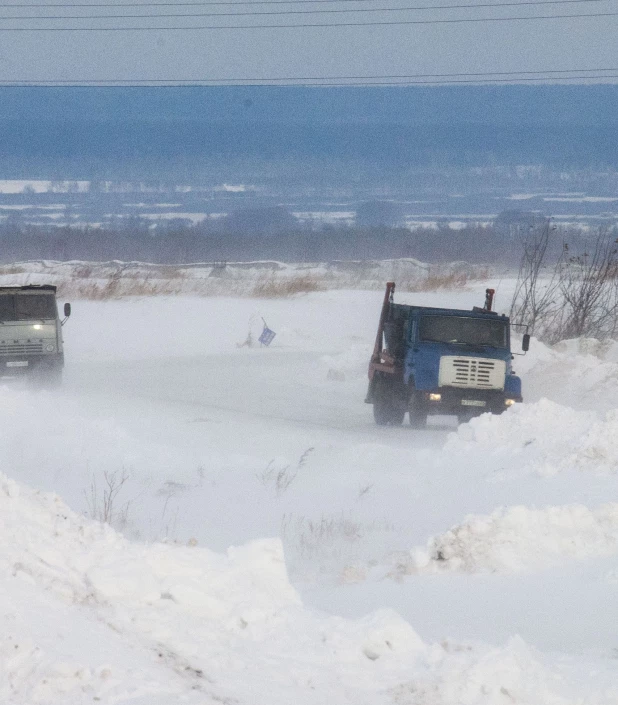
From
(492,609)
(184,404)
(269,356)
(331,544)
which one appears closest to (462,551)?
(492,609)

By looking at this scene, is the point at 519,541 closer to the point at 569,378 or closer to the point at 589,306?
the point at 569,378

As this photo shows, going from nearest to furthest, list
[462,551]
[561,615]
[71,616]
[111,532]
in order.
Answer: [71,616] < [111,532] < [561,615] < [462,551]

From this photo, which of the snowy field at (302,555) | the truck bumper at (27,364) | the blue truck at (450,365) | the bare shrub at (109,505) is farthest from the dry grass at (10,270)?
the bare shrub at (109,505)

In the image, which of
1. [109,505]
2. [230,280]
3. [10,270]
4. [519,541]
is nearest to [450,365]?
[109,505]

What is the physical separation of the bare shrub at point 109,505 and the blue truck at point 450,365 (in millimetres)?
7048

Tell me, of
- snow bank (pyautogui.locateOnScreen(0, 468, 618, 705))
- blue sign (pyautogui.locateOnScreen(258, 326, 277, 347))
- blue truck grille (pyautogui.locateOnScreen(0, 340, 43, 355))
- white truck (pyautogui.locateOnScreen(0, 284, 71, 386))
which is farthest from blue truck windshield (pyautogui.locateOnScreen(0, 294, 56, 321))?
snow bank (pyautogui.locateOnScreen(0, 468, 618, 705))

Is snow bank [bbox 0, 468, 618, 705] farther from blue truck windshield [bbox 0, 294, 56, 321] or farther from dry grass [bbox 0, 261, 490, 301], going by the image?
dry grass [bbox 0, 261, 490, 301]

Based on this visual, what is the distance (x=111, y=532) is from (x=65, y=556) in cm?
55

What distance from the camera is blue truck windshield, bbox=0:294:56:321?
81.4ft

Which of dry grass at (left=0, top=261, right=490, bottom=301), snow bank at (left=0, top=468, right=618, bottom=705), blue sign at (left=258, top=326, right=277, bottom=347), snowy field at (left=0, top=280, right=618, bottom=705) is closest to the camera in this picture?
snow bank at (left=0, top=468, right=618, bottom=705)

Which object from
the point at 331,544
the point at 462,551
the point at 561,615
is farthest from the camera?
the point at 331,544

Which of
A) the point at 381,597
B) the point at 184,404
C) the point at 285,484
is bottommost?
the point at 184,404

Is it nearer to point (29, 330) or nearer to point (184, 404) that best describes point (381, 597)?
point (184, 404)

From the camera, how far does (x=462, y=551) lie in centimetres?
Result: 929
